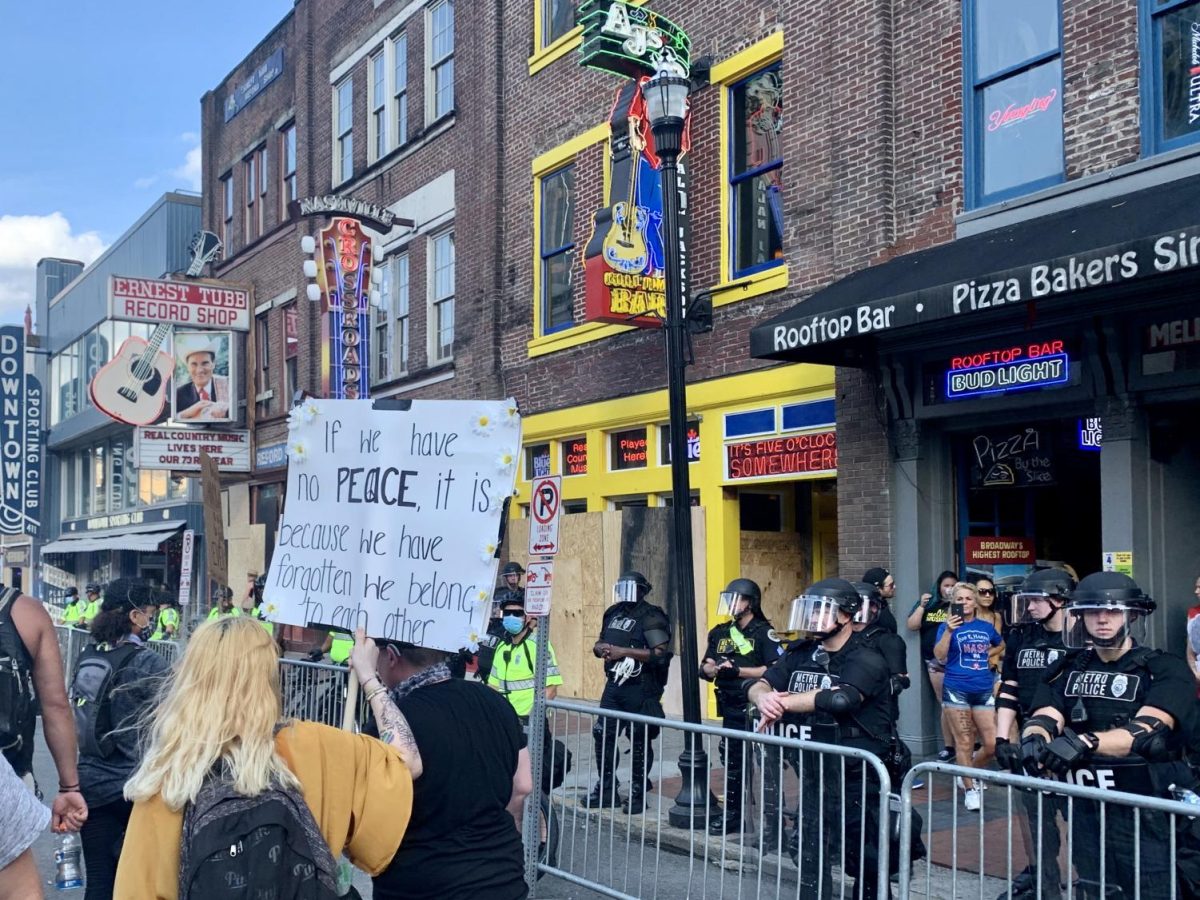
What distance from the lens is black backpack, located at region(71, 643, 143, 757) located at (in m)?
5.61

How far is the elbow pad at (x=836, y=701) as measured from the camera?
240 inches

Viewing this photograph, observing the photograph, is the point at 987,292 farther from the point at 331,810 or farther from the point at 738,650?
the point at 331,810

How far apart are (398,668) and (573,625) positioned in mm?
11745

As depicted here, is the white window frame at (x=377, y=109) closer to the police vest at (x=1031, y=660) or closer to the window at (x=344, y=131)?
the window at (x=344, y=131)

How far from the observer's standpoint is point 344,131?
23172 mm

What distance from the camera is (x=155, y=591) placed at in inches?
247

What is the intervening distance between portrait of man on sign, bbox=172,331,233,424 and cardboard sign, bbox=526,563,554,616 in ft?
66.7

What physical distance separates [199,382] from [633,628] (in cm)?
1861

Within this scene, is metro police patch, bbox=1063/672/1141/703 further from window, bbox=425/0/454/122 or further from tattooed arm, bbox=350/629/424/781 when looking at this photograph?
window, bbox=425/0/454/122

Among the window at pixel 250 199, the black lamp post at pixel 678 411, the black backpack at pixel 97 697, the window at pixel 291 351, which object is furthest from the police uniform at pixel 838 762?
the window at pixel 250 199

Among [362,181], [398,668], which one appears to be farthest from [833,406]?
[362,181]

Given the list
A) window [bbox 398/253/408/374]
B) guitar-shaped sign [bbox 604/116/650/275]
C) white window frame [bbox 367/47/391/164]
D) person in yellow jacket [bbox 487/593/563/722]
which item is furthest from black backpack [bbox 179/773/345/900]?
white window frame [bbox 367/47/391/164]

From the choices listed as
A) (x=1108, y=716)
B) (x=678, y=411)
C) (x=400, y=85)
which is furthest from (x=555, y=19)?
(x=1108, y=716)

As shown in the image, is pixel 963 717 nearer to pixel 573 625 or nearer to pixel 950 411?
pixel 950 411
